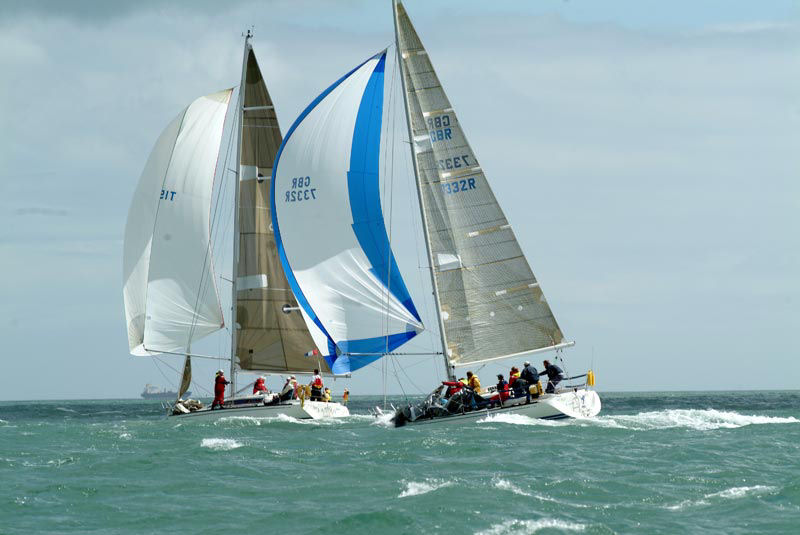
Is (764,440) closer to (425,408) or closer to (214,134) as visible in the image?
(425,408)

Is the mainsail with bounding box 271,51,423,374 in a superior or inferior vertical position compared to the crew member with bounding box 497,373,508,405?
superior

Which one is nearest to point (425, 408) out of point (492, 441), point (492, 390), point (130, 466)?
point (492, 390)

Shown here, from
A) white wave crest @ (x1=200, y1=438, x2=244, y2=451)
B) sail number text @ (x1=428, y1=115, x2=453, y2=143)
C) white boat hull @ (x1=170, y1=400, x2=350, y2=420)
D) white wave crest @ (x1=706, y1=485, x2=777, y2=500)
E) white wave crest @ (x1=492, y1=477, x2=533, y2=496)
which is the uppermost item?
sail number text @ (x1=428, y1=115, x2=453, y2=143)

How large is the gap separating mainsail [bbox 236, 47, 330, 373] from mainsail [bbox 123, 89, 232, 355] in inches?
52.7

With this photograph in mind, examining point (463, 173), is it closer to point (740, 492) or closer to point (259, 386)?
point (259, 386)

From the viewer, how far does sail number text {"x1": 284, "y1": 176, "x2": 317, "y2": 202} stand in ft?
118

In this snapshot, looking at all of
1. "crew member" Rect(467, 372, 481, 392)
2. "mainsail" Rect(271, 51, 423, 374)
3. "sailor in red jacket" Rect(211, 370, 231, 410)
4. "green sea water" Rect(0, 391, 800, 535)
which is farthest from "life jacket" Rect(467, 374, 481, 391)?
"sailor in red jacket" Rect(211, 370, 231, 410)

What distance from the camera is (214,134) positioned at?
41.5 meters

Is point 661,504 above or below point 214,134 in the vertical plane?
below

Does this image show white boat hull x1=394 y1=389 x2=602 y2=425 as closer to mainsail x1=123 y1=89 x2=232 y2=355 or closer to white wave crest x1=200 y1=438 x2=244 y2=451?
white wave crest x1=200 y1=438 x2=244 y2=451

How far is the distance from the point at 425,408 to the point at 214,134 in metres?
15.4

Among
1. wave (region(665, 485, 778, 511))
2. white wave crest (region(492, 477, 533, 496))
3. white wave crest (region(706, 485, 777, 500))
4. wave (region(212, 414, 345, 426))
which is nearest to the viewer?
wave (region(665, 485, 778, 511))

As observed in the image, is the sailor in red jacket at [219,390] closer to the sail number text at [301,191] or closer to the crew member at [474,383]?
the sail number text at [301,191]

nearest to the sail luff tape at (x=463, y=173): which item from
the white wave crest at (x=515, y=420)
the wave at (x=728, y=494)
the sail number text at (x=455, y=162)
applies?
the sail number text at (x=455, y=162)
